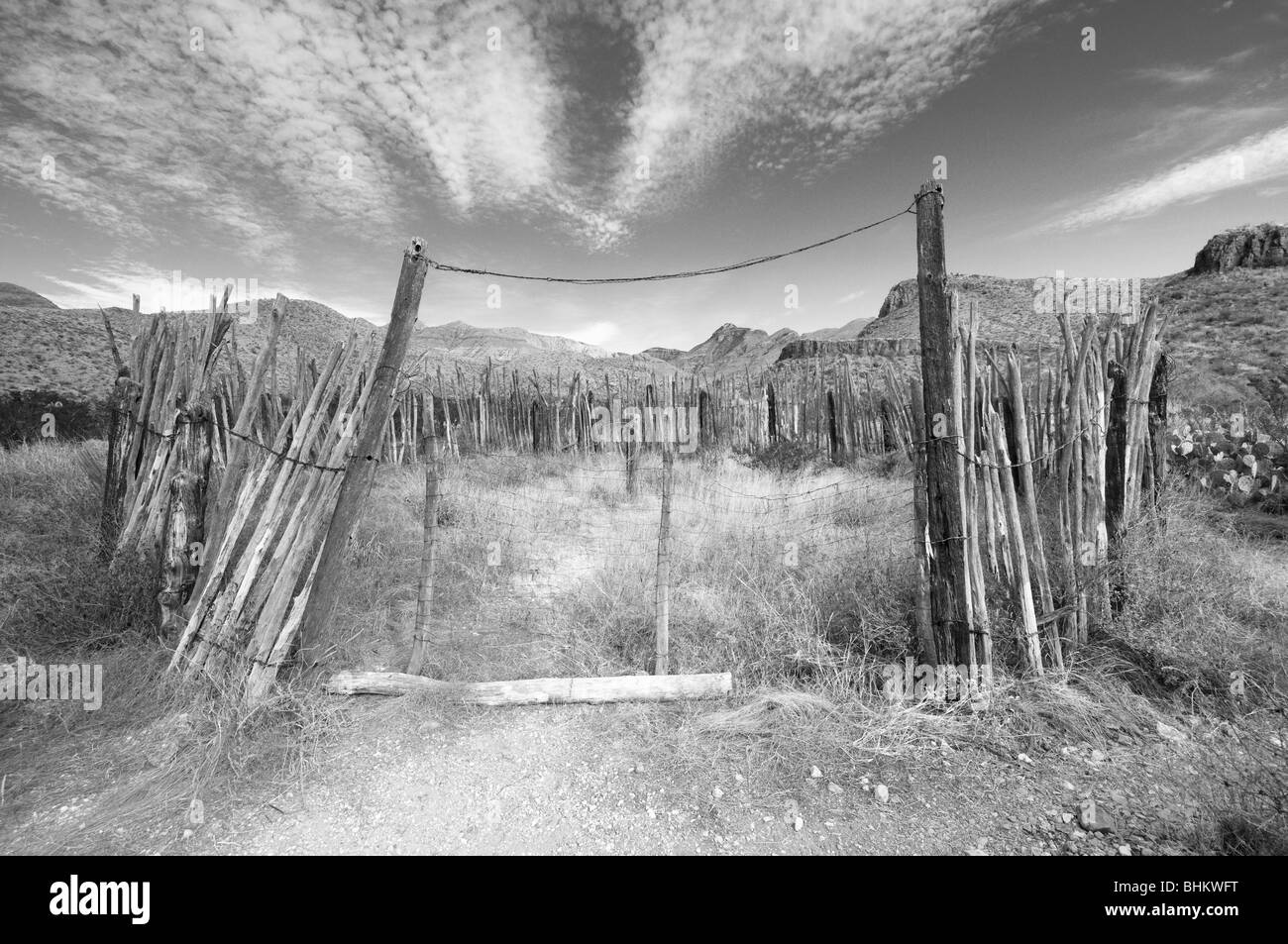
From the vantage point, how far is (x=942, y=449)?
339 cm

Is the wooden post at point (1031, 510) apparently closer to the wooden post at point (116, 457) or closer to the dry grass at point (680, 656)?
the dry grass at point (680, 656)

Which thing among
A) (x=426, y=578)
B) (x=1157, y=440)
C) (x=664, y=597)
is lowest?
(x=664, y=597)

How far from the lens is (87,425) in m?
12.3

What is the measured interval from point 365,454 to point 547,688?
195 cm

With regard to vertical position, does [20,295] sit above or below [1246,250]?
above

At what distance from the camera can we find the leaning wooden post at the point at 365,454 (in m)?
3.52

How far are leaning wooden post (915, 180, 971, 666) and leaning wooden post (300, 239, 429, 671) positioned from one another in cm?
323

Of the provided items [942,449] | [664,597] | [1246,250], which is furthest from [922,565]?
[1246,250]

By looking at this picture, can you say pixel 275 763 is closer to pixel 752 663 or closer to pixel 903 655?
pixel 752 663

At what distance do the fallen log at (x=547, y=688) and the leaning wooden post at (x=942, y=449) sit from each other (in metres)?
1.40

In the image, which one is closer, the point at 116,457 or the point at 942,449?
the point at 942,449

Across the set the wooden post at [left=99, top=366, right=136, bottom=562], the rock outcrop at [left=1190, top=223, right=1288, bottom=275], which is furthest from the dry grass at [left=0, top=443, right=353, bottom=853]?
the rock outcrop at [left=1190, top=223, right=1288, bottom=275]

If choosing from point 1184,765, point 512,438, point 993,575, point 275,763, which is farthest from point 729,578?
point 512,438

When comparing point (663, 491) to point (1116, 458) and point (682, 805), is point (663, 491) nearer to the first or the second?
point (682, 805)
